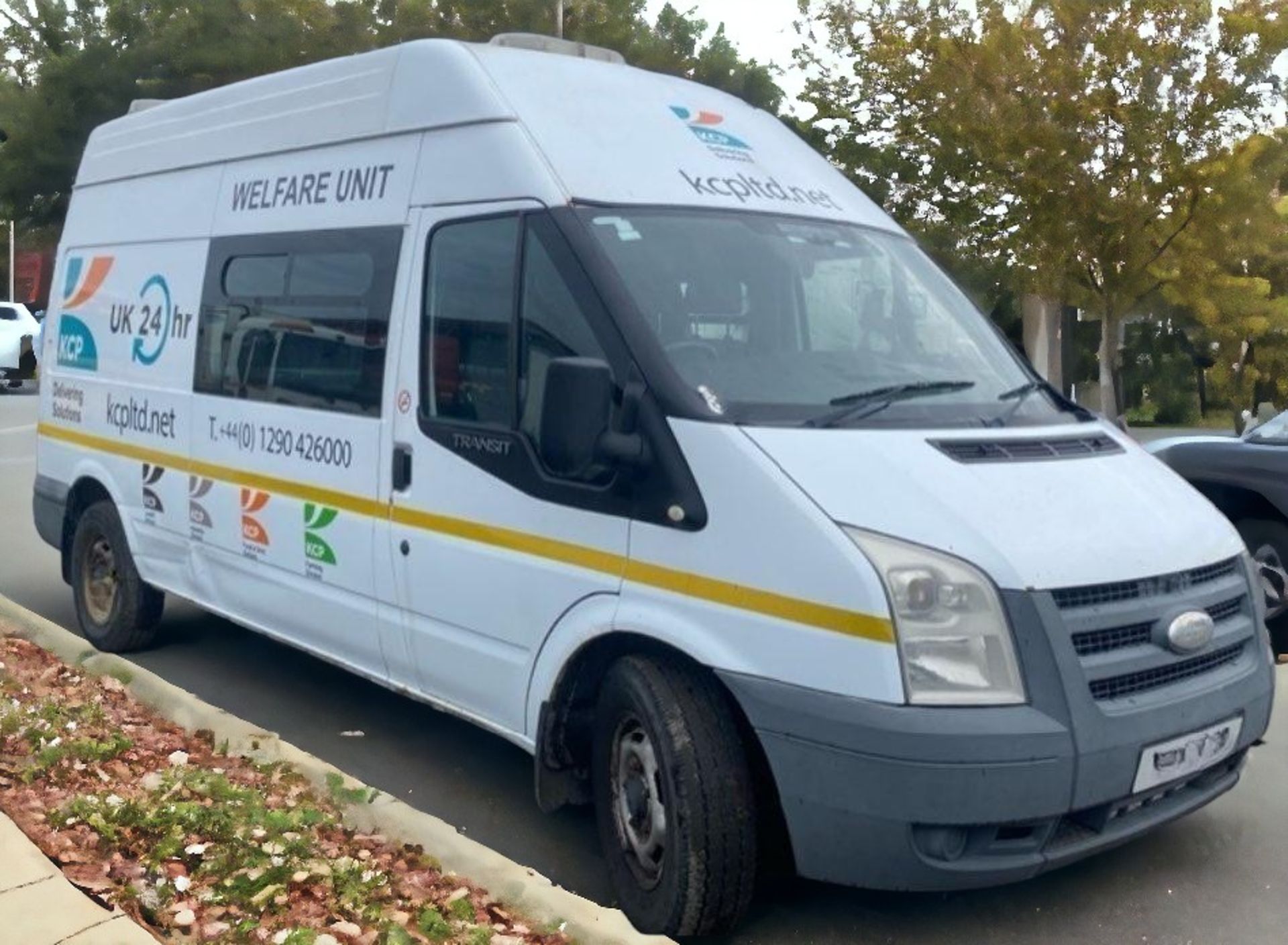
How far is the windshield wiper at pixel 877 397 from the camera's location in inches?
171

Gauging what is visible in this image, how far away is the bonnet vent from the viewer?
14.0 ft

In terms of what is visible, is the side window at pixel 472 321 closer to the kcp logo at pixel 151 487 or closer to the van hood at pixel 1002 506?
the van hood at pixel 1002 506

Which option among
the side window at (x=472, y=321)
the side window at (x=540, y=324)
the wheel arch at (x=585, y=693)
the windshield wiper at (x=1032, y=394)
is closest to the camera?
the wheel arch at (x=585, y=693)

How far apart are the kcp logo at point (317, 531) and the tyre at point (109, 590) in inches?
74.5

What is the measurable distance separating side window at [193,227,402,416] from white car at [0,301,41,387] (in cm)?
2730

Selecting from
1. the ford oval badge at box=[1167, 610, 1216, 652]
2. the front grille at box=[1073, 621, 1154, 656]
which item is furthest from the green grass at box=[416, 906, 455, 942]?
the ford oval badge at box=[1167, 610, 1216, 652]

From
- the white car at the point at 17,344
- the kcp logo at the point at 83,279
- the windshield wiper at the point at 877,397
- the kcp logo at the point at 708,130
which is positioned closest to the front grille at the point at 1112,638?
the windshield wiper at the point at 877,397

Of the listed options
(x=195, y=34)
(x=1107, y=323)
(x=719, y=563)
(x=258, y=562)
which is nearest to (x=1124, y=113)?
(x=1107, y=323)

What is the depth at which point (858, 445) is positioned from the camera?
4164mm

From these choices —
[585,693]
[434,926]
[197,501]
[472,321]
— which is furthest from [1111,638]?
[197,501]

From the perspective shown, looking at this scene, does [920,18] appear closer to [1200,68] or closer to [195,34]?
[1200,68]

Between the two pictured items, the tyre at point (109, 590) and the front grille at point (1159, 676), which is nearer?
the front grille at point (1159, 676)

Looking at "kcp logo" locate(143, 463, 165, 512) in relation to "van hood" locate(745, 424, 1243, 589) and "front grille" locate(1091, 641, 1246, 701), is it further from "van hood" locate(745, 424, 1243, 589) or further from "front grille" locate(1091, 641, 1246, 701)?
"front grille" locate(1091, 641, 1246, 701)

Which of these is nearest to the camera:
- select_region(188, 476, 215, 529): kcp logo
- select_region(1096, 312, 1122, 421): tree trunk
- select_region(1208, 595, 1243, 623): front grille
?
select_region(1208, 595, 1243, 623): front grille
